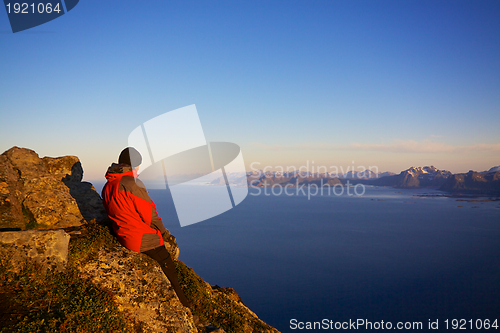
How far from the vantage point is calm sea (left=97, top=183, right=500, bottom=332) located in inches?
Answer: 3848

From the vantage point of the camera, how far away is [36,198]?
7367 millimetres

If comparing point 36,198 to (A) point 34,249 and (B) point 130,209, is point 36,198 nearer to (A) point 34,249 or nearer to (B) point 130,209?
(A) point 34,249

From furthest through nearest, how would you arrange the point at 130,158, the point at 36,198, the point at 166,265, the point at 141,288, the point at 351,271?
the point at 351,271, the point at 36,198, the point at 166,265, the point at 130,158, the point at 141,288

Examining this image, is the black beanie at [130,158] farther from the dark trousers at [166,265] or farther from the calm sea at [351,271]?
the calm sea at [351,271]

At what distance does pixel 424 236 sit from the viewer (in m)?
170

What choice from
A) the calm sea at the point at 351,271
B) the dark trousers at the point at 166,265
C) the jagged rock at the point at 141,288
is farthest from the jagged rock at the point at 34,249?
the calm sea at the point at 351,271

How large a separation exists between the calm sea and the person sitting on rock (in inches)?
3575

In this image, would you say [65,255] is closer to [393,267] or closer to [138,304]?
[138,304]

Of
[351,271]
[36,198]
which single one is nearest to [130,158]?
[36,198]

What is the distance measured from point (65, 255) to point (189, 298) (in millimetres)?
3177

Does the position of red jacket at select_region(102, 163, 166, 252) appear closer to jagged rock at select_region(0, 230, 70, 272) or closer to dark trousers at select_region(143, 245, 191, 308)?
dark trousers at select_region(143, 245, 191, 308)

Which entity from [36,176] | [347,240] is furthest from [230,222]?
[36,176]

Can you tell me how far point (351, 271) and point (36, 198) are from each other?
129 meters

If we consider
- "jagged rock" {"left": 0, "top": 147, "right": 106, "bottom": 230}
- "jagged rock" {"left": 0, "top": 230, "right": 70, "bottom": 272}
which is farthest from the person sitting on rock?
"jagged rock" {"left": 0, "top": 147, "right": 106, "bottom": 230}
